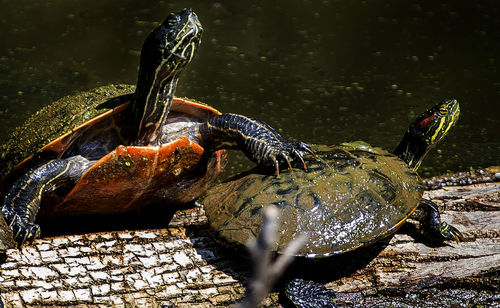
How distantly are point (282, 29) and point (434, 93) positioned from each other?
2268mm

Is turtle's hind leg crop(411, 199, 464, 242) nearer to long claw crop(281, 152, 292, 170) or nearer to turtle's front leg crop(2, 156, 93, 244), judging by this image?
long claw crop(281, 152, 292, 170)

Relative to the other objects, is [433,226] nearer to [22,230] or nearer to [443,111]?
[443,111]

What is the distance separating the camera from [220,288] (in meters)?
2.37

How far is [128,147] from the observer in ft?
9.14

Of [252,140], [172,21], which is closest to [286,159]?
[252,140]

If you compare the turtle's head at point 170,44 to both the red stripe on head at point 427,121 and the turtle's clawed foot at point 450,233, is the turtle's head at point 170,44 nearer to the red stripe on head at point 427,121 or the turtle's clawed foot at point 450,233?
the red stripe on head at point 427,121

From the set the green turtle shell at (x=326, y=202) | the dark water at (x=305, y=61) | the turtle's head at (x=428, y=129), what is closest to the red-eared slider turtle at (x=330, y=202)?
the green turtle shell at (x=326, y=202)

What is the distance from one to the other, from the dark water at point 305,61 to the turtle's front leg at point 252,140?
130 cm

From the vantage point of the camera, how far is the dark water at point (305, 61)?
4523mm

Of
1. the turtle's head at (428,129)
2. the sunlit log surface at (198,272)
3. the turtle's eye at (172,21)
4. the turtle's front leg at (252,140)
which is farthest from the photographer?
the turtle's head at (428,129)

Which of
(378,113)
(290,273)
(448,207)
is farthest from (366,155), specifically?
(378,113)

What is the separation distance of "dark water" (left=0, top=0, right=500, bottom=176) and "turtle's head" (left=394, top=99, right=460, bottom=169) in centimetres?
79

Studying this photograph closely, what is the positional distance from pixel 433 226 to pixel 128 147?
66.2 inches

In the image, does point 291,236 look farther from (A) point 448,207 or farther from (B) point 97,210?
(B) point 97,210
